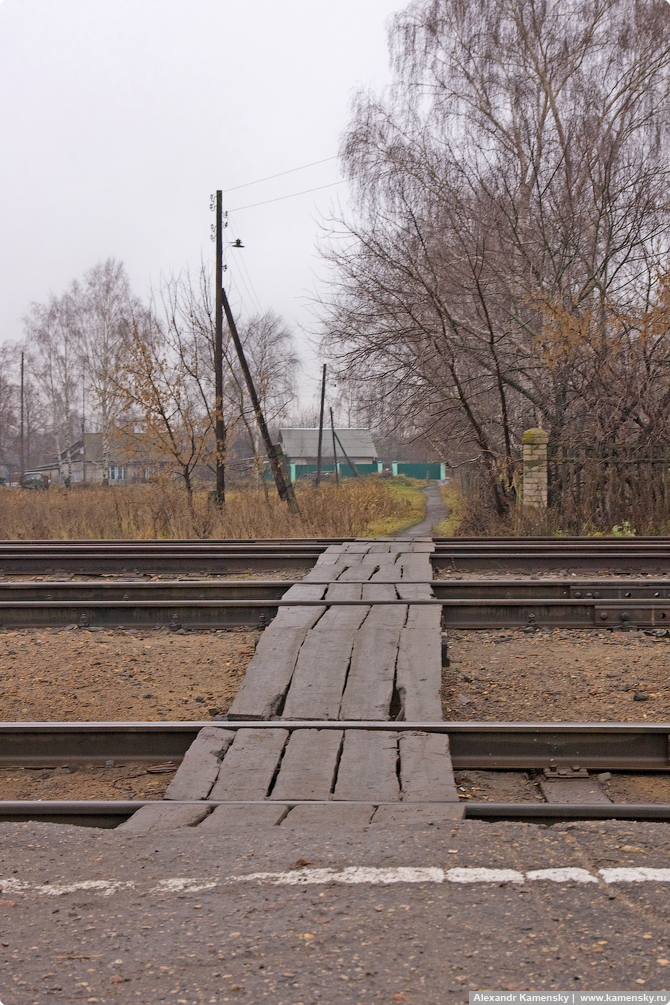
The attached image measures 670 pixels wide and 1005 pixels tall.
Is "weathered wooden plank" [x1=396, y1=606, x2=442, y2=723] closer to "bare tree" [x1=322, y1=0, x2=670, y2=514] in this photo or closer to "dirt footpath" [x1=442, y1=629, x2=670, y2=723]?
"dirt footpath" [x1=442, y1=629, x2=670, y2=723]

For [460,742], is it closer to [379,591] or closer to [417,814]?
[417,814]

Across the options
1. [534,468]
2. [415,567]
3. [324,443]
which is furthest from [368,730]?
[324,443]

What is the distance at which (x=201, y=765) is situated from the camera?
4.25 metres

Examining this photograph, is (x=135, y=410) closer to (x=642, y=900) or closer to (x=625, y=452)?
(x=625, y=452)

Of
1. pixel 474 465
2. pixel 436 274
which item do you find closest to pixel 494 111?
pixel 436 274

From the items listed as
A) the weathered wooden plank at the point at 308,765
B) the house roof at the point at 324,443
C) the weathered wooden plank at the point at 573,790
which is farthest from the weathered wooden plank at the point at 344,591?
the house roof at the point at 324,443

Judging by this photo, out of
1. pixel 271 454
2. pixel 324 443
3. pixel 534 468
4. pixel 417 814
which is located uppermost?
pixel 324 443

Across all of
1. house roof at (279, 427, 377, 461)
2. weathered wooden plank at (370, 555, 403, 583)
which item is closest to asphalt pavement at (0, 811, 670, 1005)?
weathered wooden plank at (370, 555, 403, 583)

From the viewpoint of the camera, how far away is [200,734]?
15.1ft

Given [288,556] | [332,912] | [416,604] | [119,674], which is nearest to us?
[332,912]

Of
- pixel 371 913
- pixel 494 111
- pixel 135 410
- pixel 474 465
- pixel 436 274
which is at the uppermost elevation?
pixel 494 111

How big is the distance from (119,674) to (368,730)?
232 centimetres

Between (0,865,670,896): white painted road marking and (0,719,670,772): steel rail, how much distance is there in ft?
4.69

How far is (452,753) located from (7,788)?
2.45 meters
